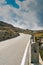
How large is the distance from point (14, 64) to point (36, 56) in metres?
17.5

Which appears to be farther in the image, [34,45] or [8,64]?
[34,45]

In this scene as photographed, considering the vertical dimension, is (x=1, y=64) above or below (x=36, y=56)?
below

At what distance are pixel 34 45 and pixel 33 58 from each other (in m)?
1.74

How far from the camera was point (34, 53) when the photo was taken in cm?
2464

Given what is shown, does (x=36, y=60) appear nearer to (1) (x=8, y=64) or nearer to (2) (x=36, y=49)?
(2) (x=36, y=49)

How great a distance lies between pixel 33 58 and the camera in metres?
24.6

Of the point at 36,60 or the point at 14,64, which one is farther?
the point at 36,60

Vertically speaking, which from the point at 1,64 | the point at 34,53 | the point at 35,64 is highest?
the point at 34,53

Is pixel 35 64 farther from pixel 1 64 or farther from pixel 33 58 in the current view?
pixel 1 64

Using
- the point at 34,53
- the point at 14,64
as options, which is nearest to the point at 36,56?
the point at 34,53

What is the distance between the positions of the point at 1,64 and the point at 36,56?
17.6 m

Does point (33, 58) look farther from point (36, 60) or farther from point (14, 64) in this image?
point (14, 64)

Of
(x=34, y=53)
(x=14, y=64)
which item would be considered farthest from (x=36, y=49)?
(x=14, y=64)

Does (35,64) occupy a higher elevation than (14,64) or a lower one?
higher
